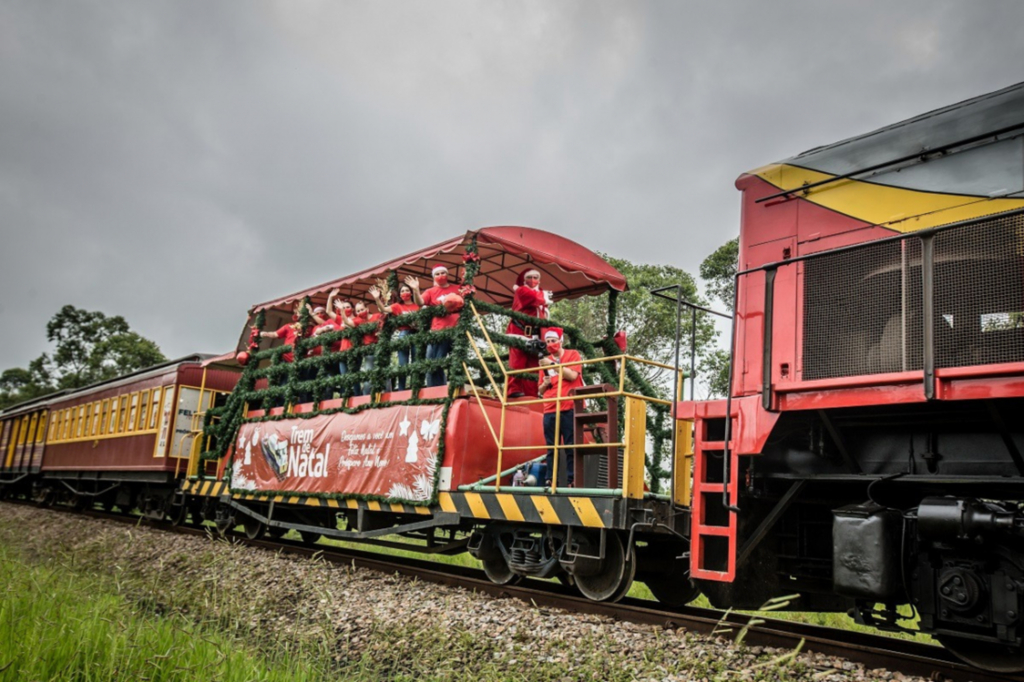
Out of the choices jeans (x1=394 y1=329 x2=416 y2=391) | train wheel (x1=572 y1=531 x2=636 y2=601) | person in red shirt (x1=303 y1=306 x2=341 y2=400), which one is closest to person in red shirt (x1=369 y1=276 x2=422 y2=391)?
jeans (x1=394 y1=329 x2=416 y2=391)

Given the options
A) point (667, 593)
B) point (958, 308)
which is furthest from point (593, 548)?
point (958, 308)

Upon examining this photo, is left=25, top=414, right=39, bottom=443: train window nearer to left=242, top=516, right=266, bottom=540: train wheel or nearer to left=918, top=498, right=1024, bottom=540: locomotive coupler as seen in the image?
left=242, top=516, right=266, bottom=540: train wheel

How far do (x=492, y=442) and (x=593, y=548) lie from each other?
1.88 m

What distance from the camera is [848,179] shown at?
18.0ft

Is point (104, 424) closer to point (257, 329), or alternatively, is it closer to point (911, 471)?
point (257, 329)

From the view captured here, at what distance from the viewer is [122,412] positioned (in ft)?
51.1

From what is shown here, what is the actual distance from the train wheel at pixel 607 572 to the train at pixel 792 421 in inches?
1.3

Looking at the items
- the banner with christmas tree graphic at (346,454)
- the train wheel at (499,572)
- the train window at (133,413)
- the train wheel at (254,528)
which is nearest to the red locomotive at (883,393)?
the train wheel at (499,572)

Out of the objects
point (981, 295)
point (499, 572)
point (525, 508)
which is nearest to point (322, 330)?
point (499, 572)

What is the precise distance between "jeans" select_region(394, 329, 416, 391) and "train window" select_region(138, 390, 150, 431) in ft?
24.5

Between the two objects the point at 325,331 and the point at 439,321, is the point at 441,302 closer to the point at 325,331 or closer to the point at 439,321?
the point at 439,321

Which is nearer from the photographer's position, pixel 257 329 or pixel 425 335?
pixel 425 335

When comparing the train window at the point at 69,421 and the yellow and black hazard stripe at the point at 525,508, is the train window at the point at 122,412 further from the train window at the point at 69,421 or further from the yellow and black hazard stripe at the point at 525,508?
the yellow and black hazard stripe at the point at 525,508

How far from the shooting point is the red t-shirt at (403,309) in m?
9.17
